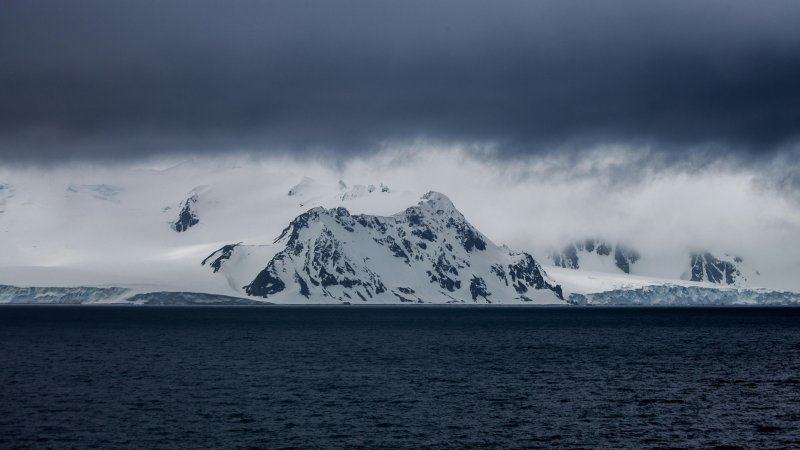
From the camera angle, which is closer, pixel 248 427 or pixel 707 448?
pixel 707 448

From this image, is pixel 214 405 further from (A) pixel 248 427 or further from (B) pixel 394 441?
(B) pixel 394 441

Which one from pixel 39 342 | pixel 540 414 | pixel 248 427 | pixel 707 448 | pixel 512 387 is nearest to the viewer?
pixel 707 448

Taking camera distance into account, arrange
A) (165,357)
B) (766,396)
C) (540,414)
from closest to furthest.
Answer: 1. (540,414)
2. (766,396)
3. (165,357)

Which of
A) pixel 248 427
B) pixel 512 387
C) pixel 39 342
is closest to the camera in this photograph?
pixel 248 427

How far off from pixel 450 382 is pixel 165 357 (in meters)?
50.1

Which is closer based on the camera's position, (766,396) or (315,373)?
(766,396)

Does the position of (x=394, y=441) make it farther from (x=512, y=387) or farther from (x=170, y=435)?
(x=512, y=387)

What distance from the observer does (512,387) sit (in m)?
110

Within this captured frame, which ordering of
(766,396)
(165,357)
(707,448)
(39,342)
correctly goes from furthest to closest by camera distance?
(39,342) → (165,357) → (766,396) → (707,448)

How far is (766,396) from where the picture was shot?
101375 mm

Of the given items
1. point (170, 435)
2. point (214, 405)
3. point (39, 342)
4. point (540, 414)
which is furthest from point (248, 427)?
point (39, 342)

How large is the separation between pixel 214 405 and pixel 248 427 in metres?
12.7

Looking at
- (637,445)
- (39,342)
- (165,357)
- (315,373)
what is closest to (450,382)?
(315,373)

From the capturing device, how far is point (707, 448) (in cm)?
7469
